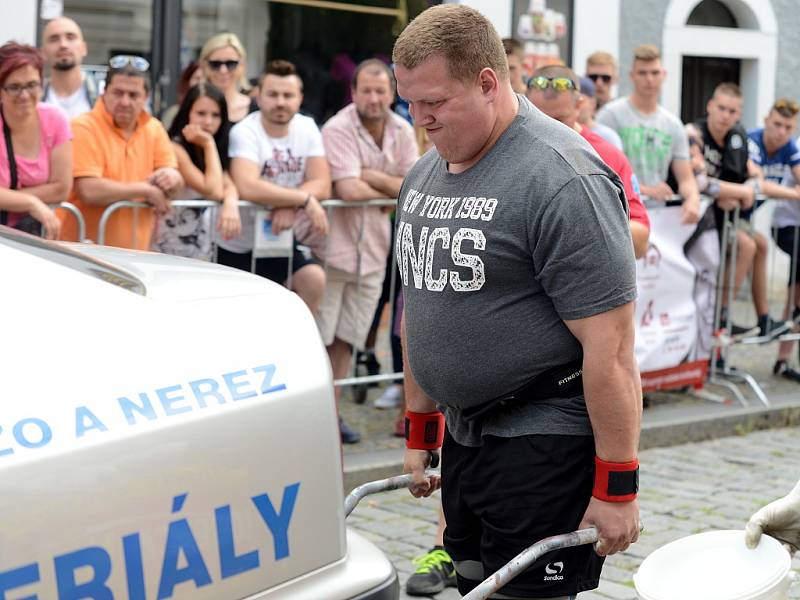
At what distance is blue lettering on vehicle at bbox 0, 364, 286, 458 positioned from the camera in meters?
2.02

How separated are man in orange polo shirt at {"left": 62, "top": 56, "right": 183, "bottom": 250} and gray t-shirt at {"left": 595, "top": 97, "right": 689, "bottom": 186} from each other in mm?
2962

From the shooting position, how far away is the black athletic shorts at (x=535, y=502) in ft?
9.49

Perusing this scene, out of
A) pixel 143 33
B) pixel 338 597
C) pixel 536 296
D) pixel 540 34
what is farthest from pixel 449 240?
pixel 540 34

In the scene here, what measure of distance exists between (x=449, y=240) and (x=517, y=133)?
0.28 metres

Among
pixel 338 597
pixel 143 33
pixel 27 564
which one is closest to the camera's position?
pixel 27 564

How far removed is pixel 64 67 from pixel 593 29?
21.3ft

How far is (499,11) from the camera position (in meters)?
12.0

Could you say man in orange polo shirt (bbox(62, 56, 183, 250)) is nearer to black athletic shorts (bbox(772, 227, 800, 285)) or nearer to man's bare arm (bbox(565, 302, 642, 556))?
man's bare arm (bbox(565, 302, 642, 556))

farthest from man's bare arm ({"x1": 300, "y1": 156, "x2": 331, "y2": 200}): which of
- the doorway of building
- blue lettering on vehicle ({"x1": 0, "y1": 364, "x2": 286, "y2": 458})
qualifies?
the doorway of building

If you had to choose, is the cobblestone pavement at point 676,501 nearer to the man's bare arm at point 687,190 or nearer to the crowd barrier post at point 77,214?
the man's bare arm at point 687,190

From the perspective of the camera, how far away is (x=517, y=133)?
9.30 feet

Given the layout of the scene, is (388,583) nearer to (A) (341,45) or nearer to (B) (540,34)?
(A) (341,45)

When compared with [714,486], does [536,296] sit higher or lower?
higher

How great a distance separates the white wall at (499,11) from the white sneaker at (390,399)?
17.1 ft
